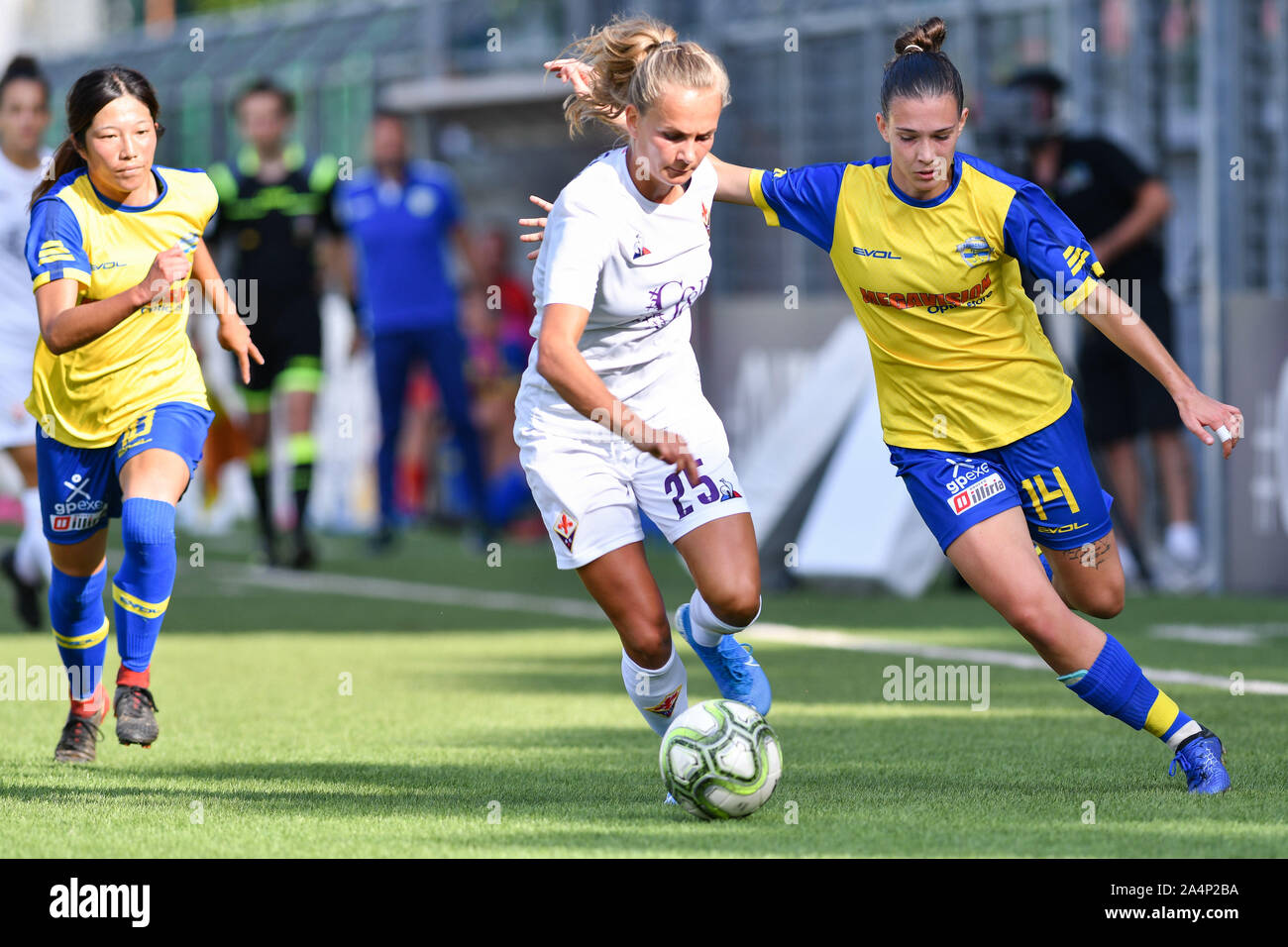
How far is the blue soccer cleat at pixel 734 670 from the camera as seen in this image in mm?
5934

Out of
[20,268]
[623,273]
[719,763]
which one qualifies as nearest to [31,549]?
[20,268]

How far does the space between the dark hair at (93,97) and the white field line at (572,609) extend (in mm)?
4177

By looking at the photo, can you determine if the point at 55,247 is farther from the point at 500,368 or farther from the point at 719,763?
the point at 500,368

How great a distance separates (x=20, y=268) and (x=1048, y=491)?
5.22 metres

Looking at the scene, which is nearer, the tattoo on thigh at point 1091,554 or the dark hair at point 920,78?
the dark hair at point 920,78

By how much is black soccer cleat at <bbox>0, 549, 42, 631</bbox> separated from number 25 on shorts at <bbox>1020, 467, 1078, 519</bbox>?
6.06 meters

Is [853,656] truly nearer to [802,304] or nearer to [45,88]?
[45,88]

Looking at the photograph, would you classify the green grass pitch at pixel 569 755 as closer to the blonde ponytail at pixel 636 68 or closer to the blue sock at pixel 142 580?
the blue sock at pixel 142 580

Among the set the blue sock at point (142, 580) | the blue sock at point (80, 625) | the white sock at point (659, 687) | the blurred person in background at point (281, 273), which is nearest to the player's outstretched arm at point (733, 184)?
the white sock at point (659, 687)

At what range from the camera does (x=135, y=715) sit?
6.10 meters

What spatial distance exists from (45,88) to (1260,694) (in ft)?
17.4

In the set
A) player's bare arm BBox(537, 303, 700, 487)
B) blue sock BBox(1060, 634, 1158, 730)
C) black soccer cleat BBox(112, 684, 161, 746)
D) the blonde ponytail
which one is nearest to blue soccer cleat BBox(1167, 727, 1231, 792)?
blue sock BBox(1060, 634, 1158, 730)

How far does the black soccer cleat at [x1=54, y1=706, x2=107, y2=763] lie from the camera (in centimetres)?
653

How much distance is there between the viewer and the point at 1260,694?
25.0ft
